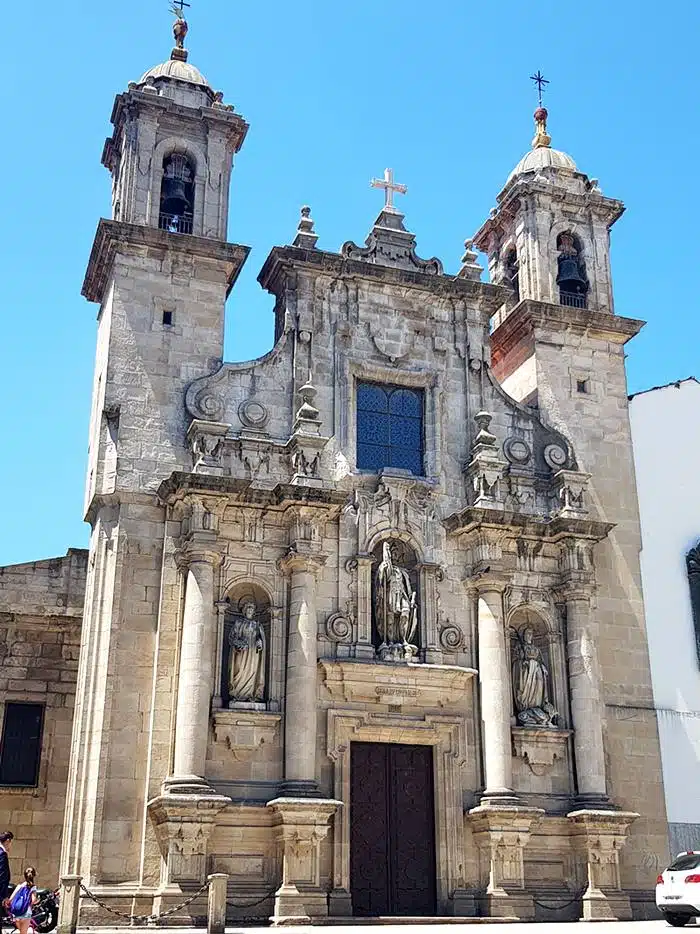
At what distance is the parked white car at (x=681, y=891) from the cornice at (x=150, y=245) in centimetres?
1378

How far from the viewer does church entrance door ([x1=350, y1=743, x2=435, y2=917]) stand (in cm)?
2064

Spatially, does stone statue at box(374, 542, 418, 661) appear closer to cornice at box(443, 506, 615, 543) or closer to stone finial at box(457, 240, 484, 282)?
cornice at box(443, 506, 615, 543)

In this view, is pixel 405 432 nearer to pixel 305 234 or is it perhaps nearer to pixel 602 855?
pixel 305 234

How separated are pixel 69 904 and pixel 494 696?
8771mm

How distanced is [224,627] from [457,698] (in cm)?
464

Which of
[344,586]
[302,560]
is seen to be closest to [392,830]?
[344,586]

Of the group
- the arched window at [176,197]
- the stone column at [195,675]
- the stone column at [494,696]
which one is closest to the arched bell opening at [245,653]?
the stone column at [195,675]

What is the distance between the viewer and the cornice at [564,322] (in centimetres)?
2564

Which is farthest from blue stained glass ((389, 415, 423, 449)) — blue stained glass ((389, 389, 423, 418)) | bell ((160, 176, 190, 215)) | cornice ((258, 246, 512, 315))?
bell ((160, 176, 190, 215))

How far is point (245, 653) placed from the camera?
2092 cm

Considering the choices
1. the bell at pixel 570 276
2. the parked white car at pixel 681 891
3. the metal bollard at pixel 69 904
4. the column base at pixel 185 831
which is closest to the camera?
the metal bollard at pixel 69 904

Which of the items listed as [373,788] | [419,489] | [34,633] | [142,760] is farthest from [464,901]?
[34,633]

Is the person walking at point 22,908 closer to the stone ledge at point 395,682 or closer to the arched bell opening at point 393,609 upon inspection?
the stone ledge at point 395,682

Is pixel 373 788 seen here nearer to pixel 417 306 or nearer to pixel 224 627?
pixel 224 627
